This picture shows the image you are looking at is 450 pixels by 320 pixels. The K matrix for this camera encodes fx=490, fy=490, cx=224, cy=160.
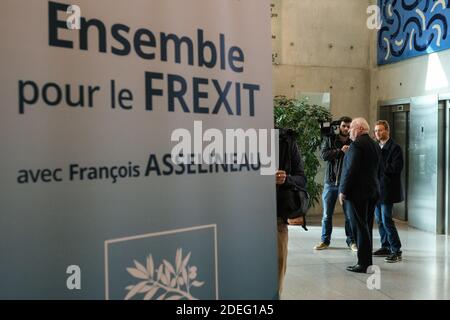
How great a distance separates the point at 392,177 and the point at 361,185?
98 cm

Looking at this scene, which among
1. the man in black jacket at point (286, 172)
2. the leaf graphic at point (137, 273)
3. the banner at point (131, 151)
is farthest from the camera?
the man in black jacket at point (286, 172)

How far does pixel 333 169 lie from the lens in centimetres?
574

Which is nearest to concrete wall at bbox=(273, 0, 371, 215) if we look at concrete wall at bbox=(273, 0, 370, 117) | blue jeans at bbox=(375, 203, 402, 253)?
concrete wall at bbox=(273, 0, 370, 117)

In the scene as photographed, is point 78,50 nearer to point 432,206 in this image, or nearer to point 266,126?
point 266,126

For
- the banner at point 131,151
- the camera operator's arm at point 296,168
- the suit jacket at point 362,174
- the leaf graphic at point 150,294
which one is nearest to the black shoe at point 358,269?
the suit jacket at point 362,174

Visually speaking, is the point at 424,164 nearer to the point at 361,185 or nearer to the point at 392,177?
the point at 392,177

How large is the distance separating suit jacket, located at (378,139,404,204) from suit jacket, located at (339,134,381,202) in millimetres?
733

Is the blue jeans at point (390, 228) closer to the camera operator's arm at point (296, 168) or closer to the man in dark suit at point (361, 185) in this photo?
the man in dark suit at point (361, 185)

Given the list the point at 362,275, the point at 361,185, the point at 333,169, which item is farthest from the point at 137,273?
the point at 333,169

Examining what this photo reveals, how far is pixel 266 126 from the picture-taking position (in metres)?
2.37

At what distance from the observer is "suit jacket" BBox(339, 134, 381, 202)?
4574 mm

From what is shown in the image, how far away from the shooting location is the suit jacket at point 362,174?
4.57m

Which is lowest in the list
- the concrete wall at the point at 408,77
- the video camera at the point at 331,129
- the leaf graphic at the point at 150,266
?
the leaf graphic at the point at 150,266

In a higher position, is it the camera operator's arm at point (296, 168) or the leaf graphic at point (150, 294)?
the camera operator's arm at point (296, 168)
